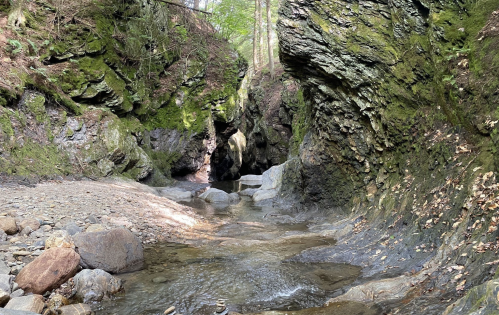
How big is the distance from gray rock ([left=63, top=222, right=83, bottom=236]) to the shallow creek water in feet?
4.75

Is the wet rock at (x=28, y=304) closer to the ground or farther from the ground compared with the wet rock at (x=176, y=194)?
farther from the ground

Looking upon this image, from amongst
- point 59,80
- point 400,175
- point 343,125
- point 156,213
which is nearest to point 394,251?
point 400,175

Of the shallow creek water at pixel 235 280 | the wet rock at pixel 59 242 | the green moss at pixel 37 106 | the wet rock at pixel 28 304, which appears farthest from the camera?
the green moss at pixel 37 106

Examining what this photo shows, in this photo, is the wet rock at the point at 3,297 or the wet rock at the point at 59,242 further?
the wet rock at the point at 59,242

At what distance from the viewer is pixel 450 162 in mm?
5617

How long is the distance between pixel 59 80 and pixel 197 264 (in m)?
12.4

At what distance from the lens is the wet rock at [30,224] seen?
18.6 ft

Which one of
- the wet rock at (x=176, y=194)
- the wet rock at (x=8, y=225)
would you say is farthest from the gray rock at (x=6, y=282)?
the wet rock at (x=176, y=194)

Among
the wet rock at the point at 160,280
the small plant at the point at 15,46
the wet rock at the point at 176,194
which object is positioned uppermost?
the small plant at the point at 15,46

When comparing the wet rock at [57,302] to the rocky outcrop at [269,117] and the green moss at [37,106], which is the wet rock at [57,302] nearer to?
the green moss at [37,106]

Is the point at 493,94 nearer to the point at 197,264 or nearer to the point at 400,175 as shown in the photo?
the point at 400,175

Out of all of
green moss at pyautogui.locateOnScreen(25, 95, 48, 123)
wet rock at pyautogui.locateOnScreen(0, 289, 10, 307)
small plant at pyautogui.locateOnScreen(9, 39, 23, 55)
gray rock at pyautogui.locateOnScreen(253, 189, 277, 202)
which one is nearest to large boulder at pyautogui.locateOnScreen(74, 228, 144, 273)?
wet rock at pyautogui.locateOnScreen(0, 289, 10, 307)

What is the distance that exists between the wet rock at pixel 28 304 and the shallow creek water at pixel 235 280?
2.36 feet

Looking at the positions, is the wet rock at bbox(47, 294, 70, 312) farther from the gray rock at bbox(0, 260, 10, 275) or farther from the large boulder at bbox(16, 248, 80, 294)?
the gray rock at bbox(0, 260, 10, 275)
